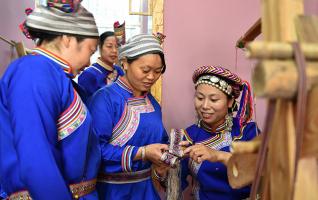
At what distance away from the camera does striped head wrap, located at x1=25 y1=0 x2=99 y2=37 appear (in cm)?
113

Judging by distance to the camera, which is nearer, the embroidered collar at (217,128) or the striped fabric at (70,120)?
the striped fabric at (70,120)

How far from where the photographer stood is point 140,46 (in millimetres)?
1548

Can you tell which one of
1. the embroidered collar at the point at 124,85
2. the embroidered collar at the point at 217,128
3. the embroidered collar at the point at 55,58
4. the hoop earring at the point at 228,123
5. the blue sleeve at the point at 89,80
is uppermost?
the embroidered collar at the point at 55,58

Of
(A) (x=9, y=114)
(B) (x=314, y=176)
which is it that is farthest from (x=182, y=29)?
(B) (x=314, y=176)

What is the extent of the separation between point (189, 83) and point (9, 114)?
58.6 inches

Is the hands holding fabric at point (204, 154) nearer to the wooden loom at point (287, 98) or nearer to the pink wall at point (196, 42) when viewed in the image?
the wooden loom at point (287, 98)

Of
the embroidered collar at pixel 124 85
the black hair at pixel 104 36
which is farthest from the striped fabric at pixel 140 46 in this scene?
the black hair at pixel 104 36

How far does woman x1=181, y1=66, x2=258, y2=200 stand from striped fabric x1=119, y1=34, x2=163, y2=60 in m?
0.33

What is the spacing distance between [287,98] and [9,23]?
236 cm

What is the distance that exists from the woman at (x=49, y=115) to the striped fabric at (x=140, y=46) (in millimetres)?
341

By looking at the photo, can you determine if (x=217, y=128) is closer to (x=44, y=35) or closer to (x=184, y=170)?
(x=184, y=170)

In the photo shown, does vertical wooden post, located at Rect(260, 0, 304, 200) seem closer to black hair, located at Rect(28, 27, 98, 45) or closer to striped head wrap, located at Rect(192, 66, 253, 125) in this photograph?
black hair, located at Rect(28, 27, 98, 45)

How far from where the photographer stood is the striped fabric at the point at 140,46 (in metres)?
1.54

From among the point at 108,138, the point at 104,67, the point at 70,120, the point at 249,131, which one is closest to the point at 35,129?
the point at 70,120
